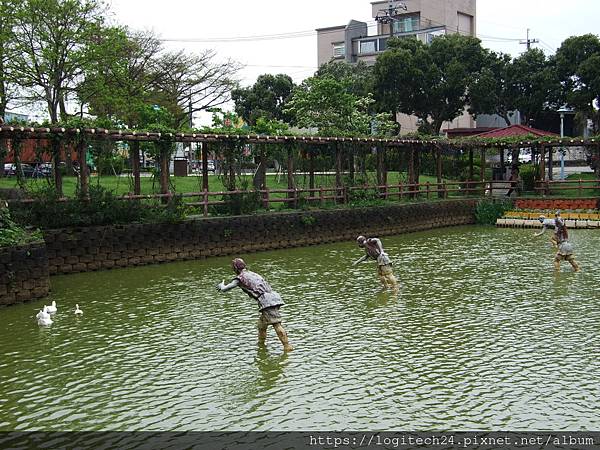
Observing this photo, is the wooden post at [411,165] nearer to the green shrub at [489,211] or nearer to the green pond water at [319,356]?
the green shrub at [489,211]

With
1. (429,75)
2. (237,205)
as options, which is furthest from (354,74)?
(237,205)

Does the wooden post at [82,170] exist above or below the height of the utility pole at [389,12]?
below

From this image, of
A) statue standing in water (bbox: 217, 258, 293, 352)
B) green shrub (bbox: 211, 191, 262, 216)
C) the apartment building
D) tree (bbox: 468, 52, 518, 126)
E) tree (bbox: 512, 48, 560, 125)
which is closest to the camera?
statue standing in water (bbox: 217, 258, 293, 352)

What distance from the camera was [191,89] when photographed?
150 feet

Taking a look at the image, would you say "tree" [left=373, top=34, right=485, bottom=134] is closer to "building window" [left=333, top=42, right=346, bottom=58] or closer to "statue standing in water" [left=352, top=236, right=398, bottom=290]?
"building window" [left=333, top=42, right=346, bottom=58]

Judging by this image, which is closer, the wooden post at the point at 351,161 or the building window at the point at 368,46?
the wooden post at the point at 351,161

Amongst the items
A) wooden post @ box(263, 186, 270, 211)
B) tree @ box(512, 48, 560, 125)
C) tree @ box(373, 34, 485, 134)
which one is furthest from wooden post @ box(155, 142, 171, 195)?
tree @ box(512, 48, 560, 125)

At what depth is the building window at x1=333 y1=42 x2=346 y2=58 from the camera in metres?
75.4

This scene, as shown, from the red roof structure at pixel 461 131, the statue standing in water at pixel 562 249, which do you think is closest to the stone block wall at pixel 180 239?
the statue standing in water at pixel 562 249

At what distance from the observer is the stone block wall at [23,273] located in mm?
14438

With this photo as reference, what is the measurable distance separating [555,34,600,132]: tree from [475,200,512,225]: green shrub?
47.7 feet

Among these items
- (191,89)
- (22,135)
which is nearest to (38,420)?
(22,135)

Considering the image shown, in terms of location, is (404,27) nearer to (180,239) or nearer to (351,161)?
(351,161)

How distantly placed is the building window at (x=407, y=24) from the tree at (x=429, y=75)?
19.9m
